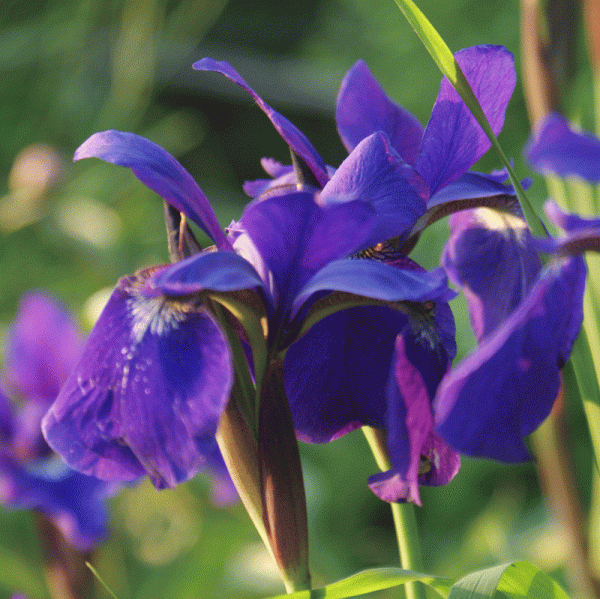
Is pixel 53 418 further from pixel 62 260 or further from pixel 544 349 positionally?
pixel 62 260

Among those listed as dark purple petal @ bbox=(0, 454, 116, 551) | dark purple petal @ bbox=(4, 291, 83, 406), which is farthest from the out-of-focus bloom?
dark purple petal @ bbox=(4, 291, 83, 406)

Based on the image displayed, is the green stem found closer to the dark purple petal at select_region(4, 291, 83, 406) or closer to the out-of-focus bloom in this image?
the out-of-focus bloom

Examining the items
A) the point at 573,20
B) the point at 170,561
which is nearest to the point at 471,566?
the point at 170,561

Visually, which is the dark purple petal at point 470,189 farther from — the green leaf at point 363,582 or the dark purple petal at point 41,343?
the dark purple petal at point 41,343

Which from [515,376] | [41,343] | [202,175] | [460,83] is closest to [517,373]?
[515,376]

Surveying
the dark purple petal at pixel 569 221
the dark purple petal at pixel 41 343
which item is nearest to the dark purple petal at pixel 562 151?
the dark purple petal at pixel 569 221
